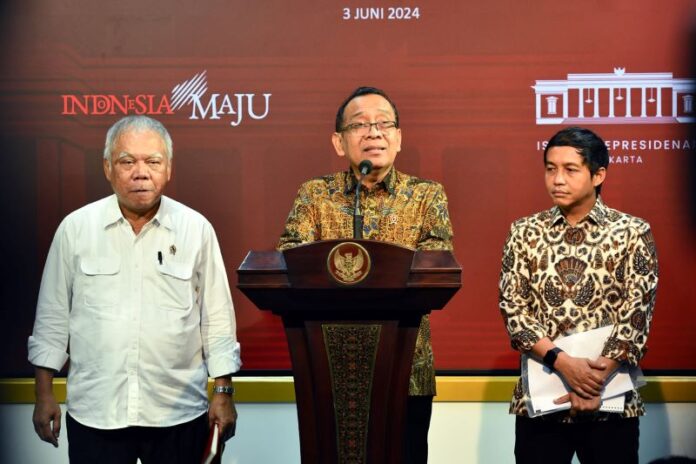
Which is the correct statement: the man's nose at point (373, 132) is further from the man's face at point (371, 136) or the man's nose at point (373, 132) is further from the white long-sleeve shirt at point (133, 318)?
the white long-sleeve shirt at point (133, 318)

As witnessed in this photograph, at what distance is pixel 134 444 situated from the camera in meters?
2.56

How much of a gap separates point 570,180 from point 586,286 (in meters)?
0.31

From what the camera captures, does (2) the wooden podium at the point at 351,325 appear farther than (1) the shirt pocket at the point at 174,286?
No

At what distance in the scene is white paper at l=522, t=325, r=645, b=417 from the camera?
2.57m

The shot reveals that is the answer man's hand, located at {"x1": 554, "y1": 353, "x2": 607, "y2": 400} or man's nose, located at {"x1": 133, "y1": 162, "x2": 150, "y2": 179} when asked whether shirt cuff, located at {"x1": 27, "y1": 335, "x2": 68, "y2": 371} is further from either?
man's hand, located at {"x1": 554, "y1": 353, "x2": 607, "y2": 400}

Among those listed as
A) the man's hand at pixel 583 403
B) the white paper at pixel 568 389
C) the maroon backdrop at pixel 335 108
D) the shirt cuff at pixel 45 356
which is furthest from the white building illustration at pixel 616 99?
the shirt cuff at pixel 45 356

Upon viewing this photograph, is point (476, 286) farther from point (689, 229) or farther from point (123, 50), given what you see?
point (123, 50)

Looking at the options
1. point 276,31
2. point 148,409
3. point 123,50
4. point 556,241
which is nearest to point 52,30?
point 123,50

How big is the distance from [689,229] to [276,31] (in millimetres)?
1800

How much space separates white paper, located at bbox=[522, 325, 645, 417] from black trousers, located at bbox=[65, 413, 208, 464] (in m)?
0.97

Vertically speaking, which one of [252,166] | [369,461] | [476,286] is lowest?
[369,461]

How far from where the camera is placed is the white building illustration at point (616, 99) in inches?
142

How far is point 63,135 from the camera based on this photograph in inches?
145

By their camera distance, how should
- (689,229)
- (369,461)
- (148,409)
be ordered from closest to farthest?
1. (369,461)
2. (148,409)
3. (689,229)
